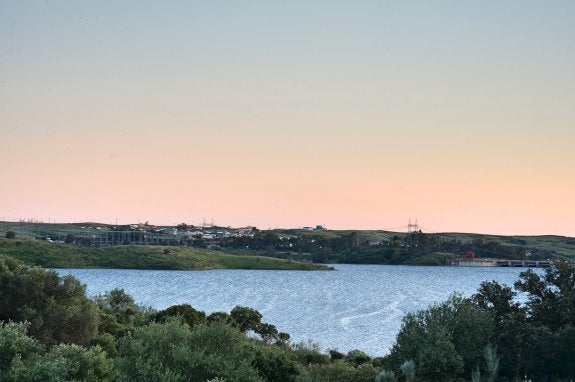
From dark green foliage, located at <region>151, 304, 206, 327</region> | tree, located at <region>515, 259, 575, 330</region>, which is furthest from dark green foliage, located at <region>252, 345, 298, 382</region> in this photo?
dark green foliage, located at <region>151, 304, 206, 327</region>

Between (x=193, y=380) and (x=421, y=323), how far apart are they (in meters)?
22.1

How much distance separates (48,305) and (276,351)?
18.5 metres

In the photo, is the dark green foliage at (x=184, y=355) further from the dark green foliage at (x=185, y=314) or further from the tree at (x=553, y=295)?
the dark green foliage at (x=185, y=314)

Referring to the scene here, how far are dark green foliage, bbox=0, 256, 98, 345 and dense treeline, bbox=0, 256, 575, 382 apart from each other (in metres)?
0.08

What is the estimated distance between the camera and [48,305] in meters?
58.9

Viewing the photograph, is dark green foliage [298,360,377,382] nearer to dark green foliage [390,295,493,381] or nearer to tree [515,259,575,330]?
dark green foliage [390,295,493,381]

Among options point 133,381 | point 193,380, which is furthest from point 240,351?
point 133,381

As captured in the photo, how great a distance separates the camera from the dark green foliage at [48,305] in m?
57.7

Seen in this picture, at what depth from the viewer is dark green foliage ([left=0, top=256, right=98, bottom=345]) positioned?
57.7 metres

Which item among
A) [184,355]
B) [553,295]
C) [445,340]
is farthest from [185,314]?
[184,355]

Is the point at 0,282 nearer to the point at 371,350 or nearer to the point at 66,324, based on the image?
the point at 66,324

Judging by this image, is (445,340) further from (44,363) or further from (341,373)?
(44,363)

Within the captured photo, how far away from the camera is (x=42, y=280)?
60656mm

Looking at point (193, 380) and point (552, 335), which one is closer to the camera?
point (193, 380)
